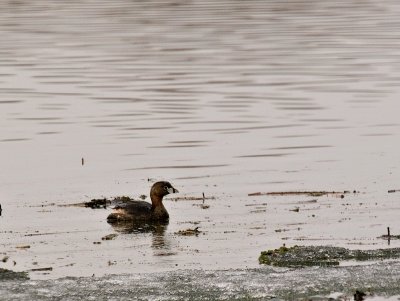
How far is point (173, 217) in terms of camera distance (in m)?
21.9

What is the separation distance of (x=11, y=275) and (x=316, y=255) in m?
3.72

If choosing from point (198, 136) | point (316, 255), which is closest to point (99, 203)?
point (316, 255)

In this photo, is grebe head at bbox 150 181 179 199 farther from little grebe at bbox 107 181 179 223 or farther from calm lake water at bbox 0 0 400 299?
calm lake water at bbox 0 0 400 299

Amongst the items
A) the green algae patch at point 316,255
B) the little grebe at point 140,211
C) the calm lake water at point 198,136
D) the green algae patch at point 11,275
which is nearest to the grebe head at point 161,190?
the little grebe at point 140,211

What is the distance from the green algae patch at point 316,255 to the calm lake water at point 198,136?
382mm

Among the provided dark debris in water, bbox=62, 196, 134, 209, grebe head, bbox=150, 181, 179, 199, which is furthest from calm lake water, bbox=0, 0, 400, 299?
grebe head, bbox=150, 181, 179, 199

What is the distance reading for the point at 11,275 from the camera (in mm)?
16594

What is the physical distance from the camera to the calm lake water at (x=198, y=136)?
1978cm

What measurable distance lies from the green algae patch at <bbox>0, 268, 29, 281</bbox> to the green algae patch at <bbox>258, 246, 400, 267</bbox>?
115 inches

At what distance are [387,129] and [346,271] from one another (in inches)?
658

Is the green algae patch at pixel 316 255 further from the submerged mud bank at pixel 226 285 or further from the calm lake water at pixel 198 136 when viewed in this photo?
the submerged mud bank at pixel 226 285

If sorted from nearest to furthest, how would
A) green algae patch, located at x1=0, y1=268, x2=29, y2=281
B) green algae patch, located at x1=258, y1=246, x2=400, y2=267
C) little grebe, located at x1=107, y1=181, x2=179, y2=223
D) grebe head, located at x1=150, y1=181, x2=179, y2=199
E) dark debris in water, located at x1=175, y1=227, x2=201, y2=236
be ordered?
green algae patch, located at x1=0, y1=268, x2=29, y2=281 → green algae patch, located at x1=258, y1=246, x2=400, y2=267 → dark debris in water, located at x1=175, y1=227, x2=201, y2=236 → little grebe, located at x1=107, y1=181, x2=179, y2=223 → grebe head, located at x1=150, y1=181, x2=179, y2=199

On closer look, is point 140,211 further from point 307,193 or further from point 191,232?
point 307,193

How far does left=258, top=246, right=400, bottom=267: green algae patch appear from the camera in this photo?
17.2 meters
